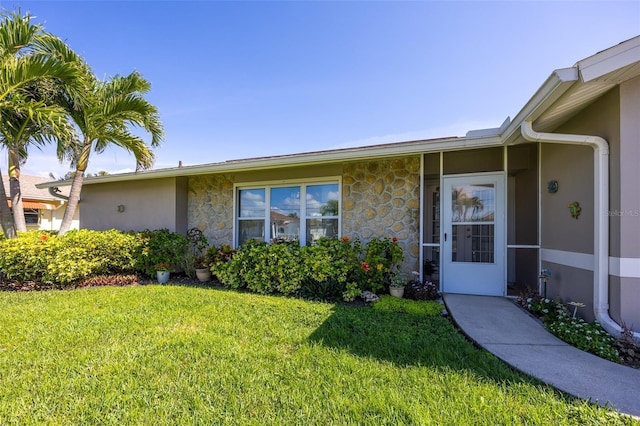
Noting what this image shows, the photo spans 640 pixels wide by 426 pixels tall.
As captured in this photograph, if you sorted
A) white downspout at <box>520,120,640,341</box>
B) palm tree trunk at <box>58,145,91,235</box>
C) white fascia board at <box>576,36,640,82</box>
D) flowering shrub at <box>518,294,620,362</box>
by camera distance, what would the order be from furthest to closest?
palm tree trunk at <box>58,145,91,235</box>
white downspout at <box>520,120,640,341</box>
flowering shrub at <box>518,294,620,362</box>
white fascia board at <box>576,36,640,82</box>

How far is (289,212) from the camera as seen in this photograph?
765 cm

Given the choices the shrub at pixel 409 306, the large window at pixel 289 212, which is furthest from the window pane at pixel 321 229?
the shrub at pixel 409 306

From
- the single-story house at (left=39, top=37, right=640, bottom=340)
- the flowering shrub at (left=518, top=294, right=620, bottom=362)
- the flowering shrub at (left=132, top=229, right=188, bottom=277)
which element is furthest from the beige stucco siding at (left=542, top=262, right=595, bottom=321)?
the flowering shrub at (left=132, top=229, right=188, bottom=277)

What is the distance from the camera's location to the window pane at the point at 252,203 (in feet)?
26.5

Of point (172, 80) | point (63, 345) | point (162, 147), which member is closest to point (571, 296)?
point (63, 345)

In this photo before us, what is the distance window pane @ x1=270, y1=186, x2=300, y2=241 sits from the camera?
7555 mm

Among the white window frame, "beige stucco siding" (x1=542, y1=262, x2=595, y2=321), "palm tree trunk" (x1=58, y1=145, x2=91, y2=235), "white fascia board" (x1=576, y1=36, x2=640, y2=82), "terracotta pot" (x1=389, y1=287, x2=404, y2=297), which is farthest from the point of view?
"palm tree trunk" (x1=58, y1=145, x2=91, y2=235)

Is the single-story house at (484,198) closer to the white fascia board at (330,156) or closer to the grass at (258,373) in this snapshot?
the white fascia board at (330,156)

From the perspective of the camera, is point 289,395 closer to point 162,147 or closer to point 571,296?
point 571,296

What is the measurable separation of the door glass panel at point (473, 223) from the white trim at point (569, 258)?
832 millimetres

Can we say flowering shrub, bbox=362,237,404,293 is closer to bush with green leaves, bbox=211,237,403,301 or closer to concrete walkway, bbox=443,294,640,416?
bush with green leaves, bbox=211,237,403,301

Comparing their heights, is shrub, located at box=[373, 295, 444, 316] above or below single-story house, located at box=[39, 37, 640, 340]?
below

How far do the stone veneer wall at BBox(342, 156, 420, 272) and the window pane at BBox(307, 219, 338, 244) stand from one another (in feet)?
0.97

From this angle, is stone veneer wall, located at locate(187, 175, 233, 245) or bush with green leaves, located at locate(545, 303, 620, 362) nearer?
bush with green leaves, located at locate(545, 303, 620, 362)
